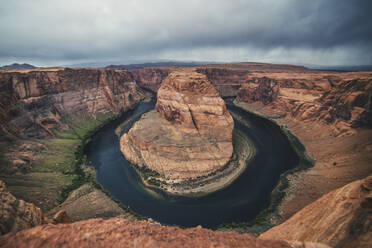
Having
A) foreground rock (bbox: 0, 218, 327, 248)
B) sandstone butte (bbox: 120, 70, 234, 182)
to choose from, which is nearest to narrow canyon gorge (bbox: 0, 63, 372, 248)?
foreground rock (bbox: 0, 218, 327, 248)

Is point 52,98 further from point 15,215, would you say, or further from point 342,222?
point 342,222

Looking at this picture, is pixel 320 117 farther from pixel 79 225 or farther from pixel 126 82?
pixel 126 82

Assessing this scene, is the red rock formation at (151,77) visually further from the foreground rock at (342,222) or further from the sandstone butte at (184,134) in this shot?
the foreground rock at (342,222)

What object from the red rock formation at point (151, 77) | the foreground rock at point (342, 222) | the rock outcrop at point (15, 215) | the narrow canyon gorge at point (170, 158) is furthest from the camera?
the red rock formation at point (151, 77)

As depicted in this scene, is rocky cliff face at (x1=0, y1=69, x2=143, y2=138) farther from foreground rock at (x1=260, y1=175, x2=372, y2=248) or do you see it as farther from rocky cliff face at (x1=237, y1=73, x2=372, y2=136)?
rocky cliff face at (x1=237, y1=73, x2=372, y2=136)

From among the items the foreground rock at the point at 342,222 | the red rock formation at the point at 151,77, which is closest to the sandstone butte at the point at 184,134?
the foreground rock at the point at 342,222

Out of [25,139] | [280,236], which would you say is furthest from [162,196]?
[25,139]

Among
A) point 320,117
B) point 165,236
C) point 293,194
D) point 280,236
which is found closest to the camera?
point 165,236

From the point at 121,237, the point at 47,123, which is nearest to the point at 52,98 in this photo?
the point at 47,123
